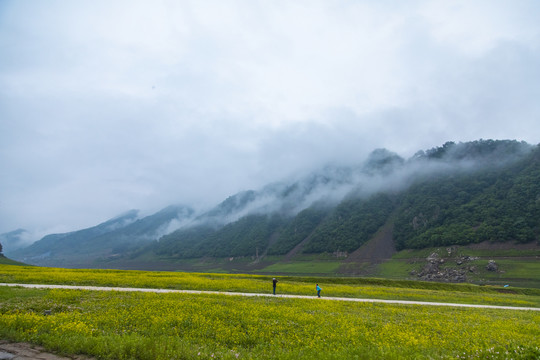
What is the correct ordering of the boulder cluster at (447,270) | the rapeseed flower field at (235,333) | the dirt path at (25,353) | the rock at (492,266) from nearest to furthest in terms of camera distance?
1. the dirt path at (25,353)
2. the rapeseed flower field at (235,333)
3. the rock at (492,266)
4. the boulder cluster at (447,270)

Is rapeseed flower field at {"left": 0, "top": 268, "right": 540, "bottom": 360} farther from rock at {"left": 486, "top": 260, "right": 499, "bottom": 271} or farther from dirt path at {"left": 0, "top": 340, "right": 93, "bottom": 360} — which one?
rock at {"left": 486, "top": 260, "right": 499, "bottom": 271}

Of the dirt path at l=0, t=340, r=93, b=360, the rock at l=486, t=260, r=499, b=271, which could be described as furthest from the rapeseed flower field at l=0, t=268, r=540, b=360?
the rock at l=486, t=260, r=499, b=271

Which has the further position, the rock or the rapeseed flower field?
the rock

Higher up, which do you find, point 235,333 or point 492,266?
point 235,333

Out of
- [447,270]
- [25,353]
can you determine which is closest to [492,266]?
[447,270]

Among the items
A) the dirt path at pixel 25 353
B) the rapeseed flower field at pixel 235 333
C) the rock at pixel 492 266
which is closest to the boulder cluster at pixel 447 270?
the rock at pixel 492 266

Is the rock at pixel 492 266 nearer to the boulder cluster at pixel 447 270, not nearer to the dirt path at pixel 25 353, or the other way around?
the boulder cluster at pixel 447 270

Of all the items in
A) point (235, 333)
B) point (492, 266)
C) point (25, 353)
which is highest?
point (25, 353)

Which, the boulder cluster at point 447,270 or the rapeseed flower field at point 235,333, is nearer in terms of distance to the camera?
the rapeseed flower field at point 235,333

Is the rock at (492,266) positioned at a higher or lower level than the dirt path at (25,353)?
lower

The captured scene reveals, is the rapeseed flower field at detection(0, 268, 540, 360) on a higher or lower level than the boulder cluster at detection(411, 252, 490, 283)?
higher

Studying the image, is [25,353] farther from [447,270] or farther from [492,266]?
[447,270]

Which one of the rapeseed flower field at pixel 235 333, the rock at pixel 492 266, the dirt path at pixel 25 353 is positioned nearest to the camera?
the dirt path at pixel 25 353

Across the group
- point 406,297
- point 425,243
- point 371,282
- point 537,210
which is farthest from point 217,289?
point 537,210
